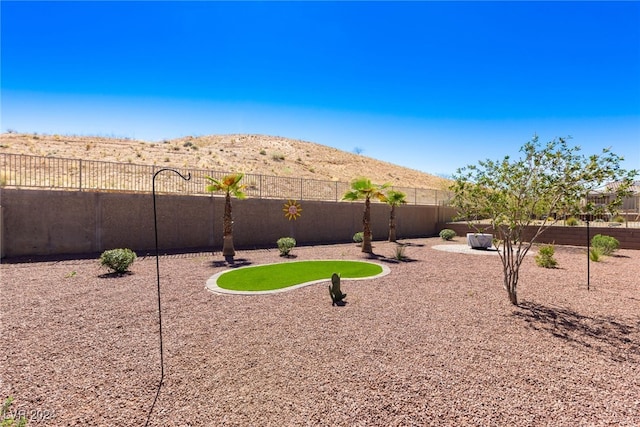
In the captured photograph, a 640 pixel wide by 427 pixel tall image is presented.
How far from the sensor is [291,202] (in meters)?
23.5

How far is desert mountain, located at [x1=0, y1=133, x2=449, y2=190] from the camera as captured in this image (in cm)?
3747

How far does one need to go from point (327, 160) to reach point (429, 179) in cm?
2158

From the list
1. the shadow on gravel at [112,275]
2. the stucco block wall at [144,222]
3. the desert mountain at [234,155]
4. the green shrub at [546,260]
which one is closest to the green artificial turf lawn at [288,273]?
the shadow on gravel at [112,275]

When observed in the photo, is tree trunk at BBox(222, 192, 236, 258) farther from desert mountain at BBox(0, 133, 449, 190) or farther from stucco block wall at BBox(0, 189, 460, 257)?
desert mountain at BBox(0, 133, 449, 190)

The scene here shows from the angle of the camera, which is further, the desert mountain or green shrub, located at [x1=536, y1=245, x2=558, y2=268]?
the desert mountain

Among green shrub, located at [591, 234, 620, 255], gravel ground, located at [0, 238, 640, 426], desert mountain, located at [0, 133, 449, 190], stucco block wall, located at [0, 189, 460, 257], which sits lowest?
gravel ground, located at [0, 238, 640, 426]

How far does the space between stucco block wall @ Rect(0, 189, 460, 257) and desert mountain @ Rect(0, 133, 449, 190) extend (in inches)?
745

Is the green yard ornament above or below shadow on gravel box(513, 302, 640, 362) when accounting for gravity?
above

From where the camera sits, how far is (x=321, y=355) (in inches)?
231

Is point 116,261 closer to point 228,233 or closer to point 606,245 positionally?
point 228,233

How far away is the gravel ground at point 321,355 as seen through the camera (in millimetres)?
4348

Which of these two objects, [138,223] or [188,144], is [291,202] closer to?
[138,223]

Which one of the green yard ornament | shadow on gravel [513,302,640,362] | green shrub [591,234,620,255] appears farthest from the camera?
green shrub [591,234,620,255]

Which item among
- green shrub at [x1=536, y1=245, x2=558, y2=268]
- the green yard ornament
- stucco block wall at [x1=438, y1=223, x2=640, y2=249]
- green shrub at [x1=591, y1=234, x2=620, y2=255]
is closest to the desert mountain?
Result: stucco block wall at [x1=438, y1=223, x2=640, y2=249]
